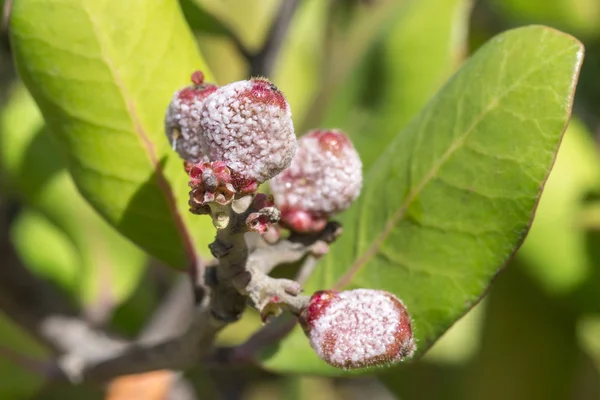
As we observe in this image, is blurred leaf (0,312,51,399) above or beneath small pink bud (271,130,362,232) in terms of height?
beneath

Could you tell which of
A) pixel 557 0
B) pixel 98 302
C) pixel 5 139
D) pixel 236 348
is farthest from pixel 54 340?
pixel 557 0

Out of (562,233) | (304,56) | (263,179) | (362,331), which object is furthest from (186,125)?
(304,56)

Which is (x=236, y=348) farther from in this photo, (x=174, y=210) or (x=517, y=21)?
(x=517, y=21)

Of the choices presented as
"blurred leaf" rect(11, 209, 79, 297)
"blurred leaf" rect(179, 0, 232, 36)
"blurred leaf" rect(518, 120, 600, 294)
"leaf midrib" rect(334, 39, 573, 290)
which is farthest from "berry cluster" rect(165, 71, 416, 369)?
"blurred leaf" rect(11, 209, 79, 297)

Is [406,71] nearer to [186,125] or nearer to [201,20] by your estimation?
[201,20]

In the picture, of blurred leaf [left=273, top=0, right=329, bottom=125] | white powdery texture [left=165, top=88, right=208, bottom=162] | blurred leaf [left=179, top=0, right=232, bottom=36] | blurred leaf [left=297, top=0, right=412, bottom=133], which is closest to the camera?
white powdery texture [left=165, top=88, right=208, bottom=162]

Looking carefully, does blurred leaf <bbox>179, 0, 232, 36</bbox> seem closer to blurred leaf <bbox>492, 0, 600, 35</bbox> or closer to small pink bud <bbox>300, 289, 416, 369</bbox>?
small pink bud <bbox>300, 289, 416, 369</bbox>
